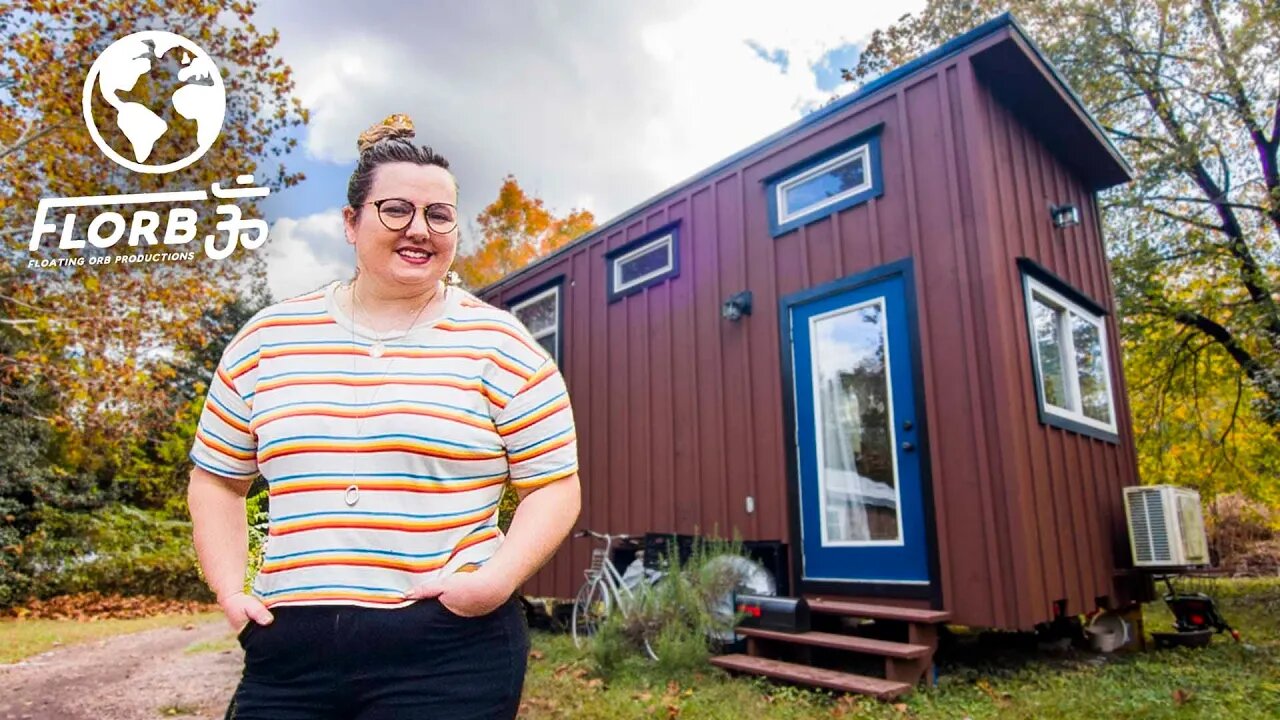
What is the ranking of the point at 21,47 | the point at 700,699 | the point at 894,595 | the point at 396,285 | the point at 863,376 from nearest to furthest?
the point at 396,285, the point at 700,699, the point at 894,595, the point at 863,376, the point at 21,47

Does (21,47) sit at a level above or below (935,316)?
above

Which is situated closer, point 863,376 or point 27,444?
point 863,376

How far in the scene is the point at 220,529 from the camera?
1.00 metres

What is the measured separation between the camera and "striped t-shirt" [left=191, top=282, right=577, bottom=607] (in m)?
0.91

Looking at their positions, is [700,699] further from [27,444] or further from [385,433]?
[27,444]

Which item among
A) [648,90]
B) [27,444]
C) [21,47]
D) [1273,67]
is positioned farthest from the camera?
[648,90]

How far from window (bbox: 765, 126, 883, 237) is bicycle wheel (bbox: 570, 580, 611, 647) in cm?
293

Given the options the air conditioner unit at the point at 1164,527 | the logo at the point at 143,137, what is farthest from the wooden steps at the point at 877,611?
the logo at the point at 143,137

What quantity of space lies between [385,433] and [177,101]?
7880mm

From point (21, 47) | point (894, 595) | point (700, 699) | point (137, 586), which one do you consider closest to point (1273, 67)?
point (894, 595)

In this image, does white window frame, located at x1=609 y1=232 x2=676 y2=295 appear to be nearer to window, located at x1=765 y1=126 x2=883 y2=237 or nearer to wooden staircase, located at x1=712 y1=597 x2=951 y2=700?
window, located at x1=765 y1=126 x2=883 y2=237

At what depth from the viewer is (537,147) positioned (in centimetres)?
1152

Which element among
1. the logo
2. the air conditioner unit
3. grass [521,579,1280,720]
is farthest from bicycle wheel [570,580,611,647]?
the logo

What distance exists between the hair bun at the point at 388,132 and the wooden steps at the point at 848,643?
12.4 ft
